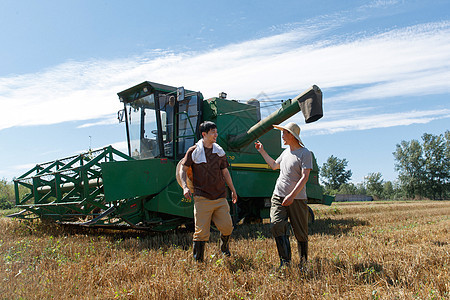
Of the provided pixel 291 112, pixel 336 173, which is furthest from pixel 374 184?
pixel 291 112

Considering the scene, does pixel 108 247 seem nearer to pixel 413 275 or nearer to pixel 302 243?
pixel 302 243

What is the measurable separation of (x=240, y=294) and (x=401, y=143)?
6538cm

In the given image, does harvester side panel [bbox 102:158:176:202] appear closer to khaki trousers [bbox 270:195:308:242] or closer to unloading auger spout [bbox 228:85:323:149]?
unloading auger spout [bbox 228:85:323:149]

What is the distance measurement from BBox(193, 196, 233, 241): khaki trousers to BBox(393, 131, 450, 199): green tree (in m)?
58.0

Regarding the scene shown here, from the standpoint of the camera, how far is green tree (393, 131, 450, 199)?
180 ft

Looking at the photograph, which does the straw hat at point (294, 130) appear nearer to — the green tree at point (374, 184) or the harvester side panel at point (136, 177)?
the harvester side panel at point (136, 177)

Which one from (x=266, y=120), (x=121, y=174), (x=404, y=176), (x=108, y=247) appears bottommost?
(x=404, y=176)

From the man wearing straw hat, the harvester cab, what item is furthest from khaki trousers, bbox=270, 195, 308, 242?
the harvester cab

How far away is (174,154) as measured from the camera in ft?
24.5

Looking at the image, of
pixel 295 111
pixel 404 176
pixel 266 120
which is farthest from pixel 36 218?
pixel 404 176

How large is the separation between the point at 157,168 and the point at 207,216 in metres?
2.63

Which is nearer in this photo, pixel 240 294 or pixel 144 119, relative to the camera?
pixel 240 294

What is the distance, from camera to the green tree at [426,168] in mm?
54719

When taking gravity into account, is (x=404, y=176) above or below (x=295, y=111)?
below
